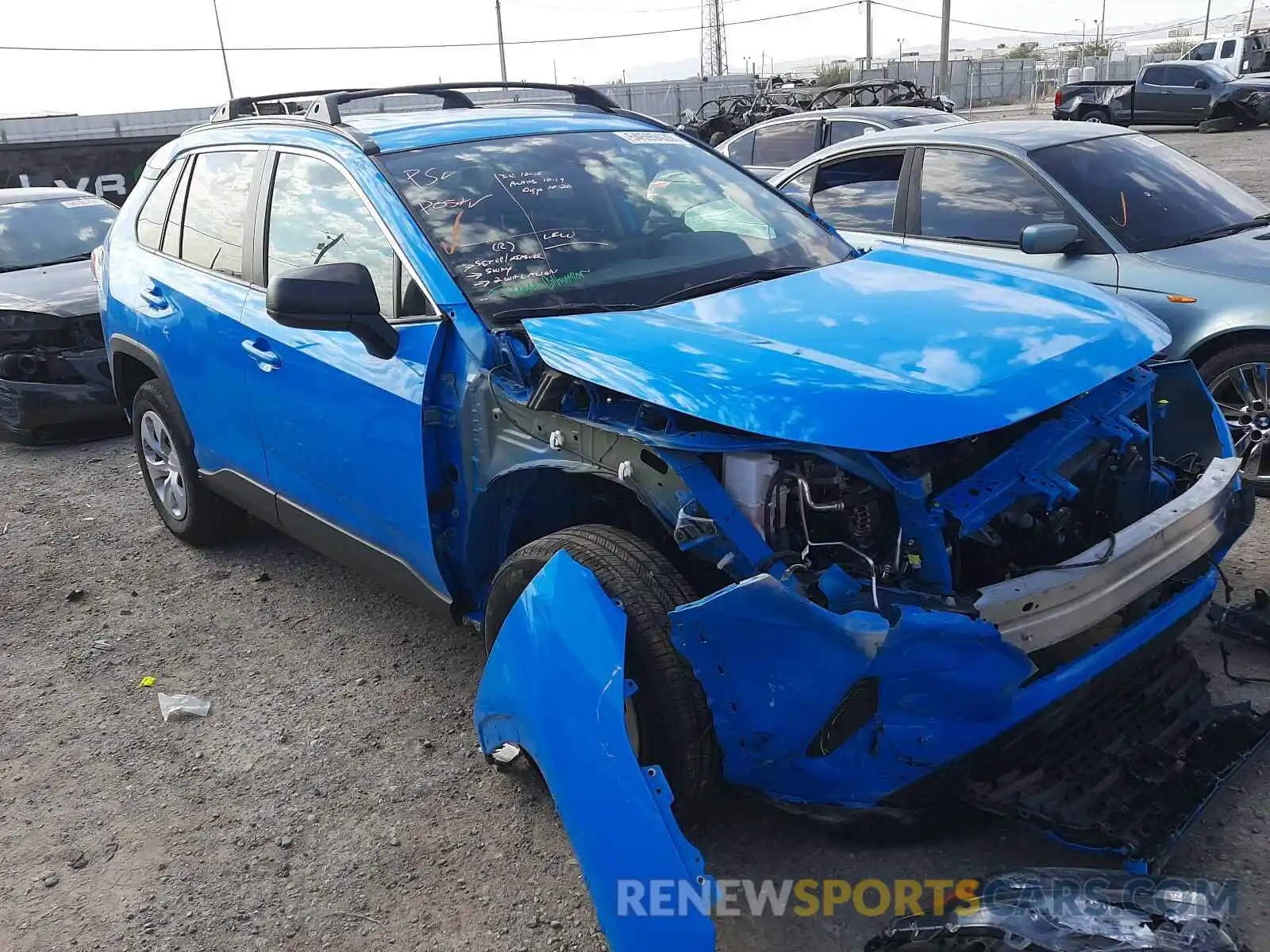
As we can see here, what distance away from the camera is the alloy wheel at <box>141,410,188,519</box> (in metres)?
4.98

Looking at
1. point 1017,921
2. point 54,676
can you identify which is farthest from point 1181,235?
point 54,676

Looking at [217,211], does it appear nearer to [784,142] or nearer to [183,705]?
[183,705]

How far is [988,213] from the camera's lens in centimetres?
561

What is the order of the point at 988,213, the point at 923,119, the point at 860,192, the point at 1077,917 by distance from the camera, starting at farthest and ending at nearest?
the point at 923,119 → the point at 860,192 → the point at 988,213 → the point at 1077,917

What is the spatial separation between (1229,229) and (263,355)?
4.70 metres

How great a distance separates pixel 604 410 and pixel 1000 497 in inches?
39.7

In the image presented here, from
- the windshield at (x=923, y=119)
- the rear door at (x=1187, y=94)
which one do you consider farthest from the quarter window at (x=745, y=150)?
the rear door at (x=1187, y=94)

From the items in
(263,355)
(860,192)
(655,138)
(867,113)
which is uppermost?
(655,138)

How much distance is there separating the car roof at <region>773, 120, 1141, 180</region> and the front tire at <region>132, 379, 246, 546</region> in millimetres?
4122

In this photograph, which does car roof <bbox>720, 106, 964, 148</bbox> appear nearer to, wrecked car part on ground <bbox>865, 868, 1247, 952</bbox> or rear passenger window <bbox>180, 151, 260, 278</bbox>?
rear passenger window <bbox>180, 151, 260, 278</bbox>

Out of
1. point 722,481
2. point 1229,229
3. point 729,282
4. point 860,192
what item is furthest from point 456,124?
point 1229,229

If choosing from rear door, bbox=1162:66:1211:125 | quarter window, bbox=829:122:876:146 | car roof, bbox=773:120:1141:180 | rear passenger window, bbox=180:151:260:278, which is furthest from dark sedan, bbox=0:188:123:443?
rear door, bbox=1162:66:1211:125

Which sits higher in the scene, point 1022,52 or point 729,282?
point 729,282

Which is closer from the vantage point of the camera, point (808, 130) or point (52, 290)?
point (52, 290)
